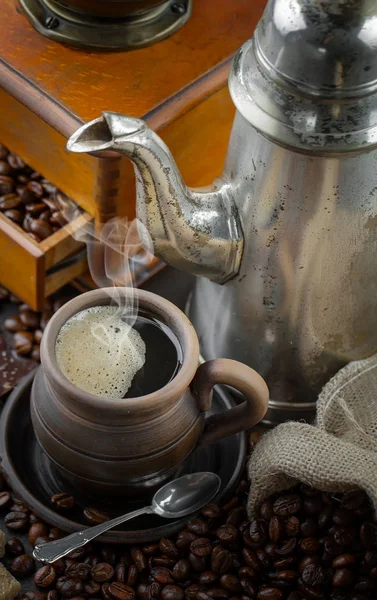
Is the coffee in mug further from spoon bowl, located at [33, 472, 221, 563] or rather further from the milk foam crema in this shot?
spoon bowl, located at [33, 472, 221, 563]

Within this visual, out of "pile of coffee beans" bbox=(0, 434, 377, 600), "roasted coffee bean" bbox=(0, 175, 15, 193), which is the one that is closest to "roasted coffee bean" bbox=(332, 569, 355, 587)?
"pile of coffee beans" bbox=(0, 434, 377, 600)

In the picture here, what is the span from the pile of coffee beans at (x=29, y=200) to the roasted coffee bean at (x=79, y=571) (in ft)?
1.69

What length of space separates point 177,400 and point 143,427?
0.05 metres

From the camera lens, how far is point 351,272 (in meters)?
1.20

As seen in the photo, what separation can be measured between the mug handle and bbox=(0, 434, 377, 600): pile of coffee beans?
0.35 feet

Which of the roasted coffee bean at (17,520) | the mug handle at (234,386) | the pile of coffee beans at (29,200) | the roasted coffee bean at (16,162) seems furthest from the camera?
the roasted coffee bean at (16,162)

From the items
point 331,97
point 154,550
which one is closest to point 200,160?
point 331,97

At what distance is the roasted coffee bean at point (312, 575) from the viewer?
1143 millimetres

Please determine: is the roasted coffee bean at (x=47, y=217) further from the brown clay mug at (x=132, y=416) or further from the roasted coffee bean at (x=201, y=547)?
the roasted coffee bean at (x=201, y=547)

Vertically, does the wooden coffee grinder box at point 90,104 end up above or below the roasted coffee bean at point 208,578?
above

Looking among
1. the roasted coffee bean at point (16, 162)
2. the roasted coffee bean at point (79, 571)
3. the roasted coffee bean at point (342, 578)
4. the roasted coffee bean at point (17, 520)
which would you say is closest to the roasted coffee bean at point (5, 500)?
the roasted coffee bean at point (17, 520)

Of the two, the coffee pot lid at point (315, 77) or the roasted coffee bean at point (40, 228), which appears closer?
the coffee pot lid at point (315, 77)

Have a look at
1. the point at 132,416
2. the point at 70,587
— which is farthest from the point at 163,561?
the point at 132,416

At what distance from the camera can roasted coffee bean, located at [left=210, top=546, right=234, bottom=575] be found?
3.83 feet
